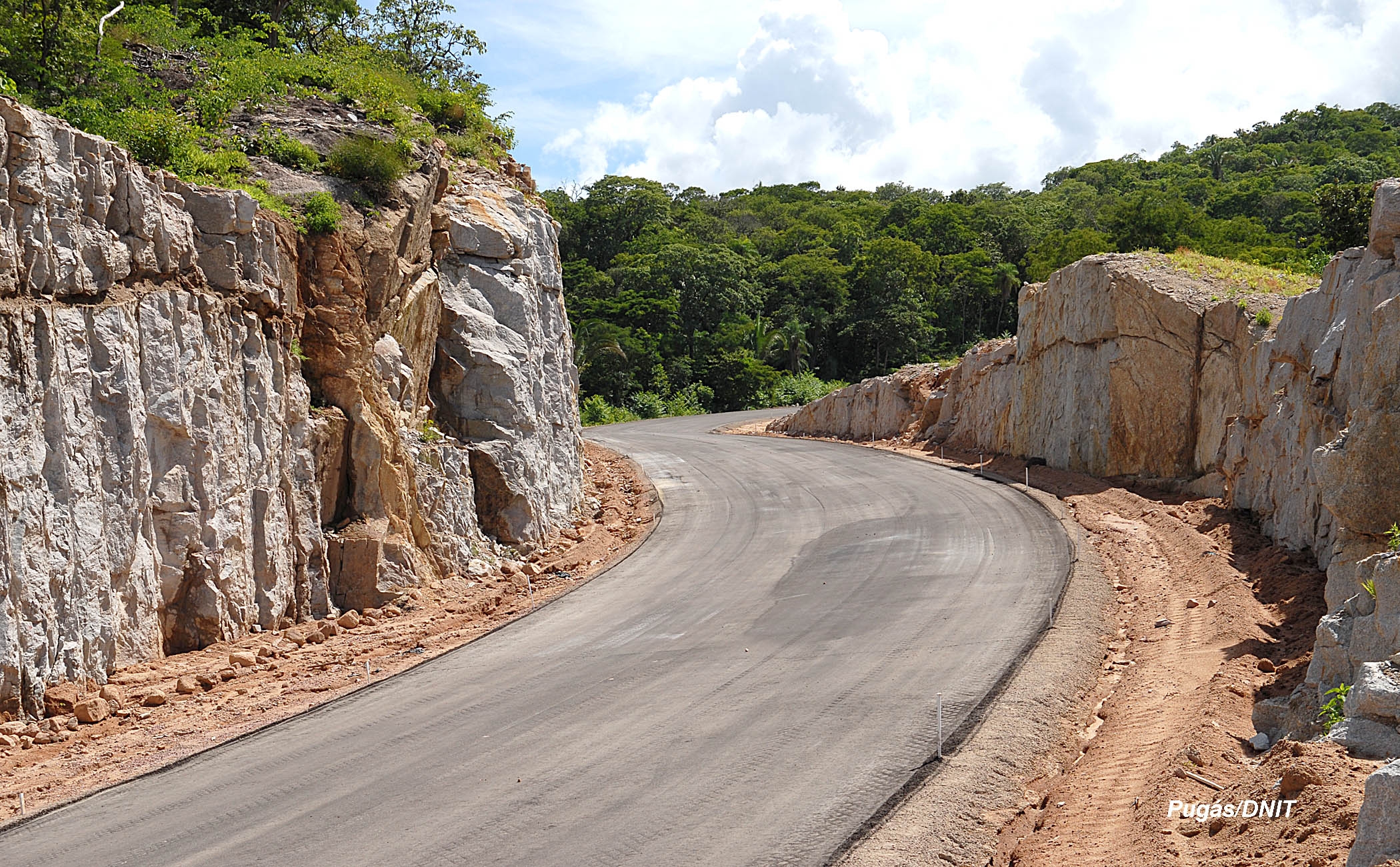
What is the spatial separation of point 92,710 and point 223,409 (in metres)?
4.55

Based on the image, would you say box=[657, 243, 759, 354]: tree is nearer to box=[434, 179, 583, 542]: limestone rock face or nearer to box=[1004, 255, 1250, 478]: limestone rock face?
box=[1004, 255, 1250, 478]: limestone rock face

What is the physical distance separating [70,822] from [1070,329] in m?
22.9

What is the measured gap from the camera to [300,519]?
15.9 metres

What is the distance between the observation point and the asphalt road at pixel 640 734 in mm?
8469

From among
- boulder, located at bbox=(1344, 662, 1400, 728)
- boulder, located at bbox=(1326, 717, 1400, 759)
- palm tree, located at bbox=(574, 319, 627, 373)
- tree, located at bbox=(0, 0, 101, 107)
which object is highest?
tree, located at bbox=(0, 0, 101, 107)

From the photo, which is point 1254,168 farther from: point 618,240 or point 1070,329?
point 1070,329

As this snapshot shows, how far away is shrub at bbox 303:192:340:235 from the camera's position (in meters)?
17.0

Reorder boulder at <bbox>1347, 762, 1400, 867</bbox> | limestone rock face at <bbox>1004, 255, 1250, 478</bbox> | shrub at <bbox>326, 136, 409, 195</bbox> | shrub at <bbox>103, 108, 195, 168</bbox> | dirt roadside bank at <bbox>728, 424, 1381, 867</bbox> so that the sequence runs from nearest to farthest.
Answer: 1. boulder at <bbox>1347, 762, 1400, 867</bbox>
2. dirt roadside bank at <bbox>728, 424, 1381, 867</bbox>
3. shrub at <bbox>103, 108, 195, 168</bbox>
4. shrub at <bbox>326, 136, 409, 195</bbox>
5. limestone rock face at <bbox>1004, 255, 1250, 478</bbox>

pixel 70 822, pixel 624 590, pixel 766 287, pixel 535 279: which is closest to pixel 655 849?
pixel 70 822

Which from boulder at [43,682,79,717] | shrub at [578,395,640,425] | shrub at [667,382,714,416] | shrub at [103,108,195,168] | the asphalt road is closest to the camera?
the asphalt road

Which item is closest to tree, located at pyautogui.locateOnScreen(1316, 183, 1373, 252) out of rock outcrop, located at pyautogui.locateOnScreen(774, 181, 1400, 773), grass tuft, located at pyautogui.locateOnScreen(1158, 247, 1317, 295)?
grass tuft, located at pyautogui.locateOnScreen(1158, 247, 1317, 295)

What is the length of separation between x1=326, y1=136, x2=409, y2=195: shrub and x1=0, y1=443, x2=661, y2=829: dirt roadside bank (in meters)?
7.40

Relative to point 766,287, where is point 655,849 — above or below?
below

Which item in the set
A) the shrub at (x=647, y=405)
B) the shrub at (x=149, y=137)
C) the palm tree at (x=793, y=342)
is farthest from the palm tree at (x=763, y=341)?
the shrub at (x=149, y=137)
